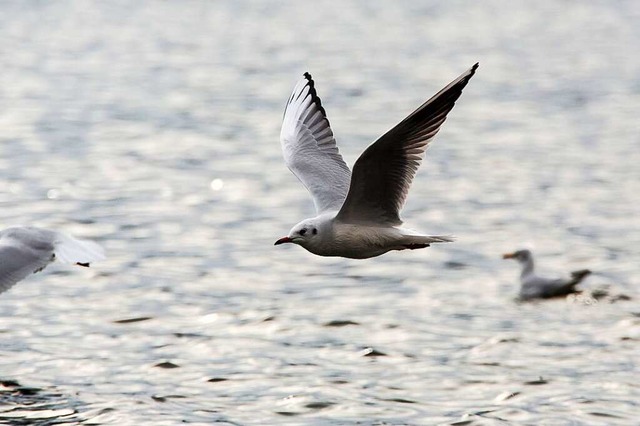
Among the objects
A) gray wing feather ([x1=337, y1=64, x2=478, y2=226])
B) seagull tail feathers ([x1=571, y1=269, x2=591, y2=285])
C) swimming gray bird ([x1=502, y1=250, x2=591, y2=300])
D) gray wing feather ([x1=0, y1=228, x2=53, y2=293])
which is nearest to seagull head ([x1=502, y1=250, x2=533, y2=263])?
swimming gray bird ([x1=502, y1=250, x2=591, y2=300])

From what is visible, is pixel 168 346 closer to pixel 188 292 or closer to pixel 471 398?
pixel 188 292

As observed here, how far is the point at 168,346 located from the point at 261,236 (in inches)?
172

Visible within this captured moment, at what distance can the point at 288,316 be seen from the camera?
14.3m

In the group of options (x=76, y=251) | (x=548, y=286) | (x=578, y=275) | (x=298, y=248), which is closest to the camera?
(x=76, y=251)

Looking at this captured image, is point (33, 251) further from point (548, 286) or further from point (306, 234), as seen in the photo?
point (548, 286)

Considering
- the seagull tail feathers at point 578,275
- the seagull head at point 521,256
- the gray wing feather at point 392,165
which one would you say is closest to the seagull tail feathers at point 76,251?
the gray wing feather at point 392,165

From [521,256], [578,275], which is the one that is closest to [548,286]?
[578,275]

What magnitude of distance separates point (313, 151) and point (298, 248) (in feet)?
19.5

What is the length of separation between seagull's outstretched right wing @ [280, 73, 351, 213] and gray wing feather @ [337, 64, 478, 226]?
2.24 ft

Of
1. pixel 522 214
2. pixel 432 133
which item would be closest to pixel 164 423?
pixel 432 133

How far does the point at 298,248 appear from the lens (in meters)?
17.0

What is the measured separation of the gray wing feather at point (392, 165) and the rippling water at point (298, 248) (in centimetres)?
271

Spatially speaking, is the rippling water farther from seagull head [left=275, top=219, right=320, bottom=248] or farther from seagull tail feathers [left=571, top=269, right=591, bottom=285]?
seagull head [left=275, top=219, right=320, bottom=248]

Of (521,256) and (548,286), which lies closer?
(548,286)
